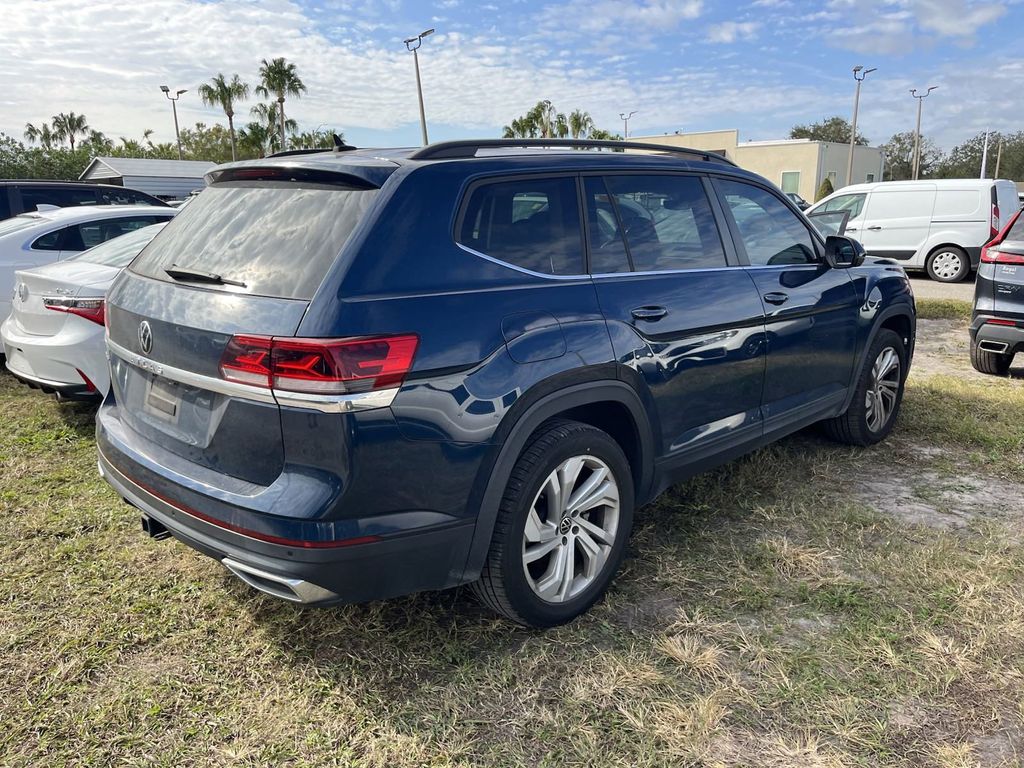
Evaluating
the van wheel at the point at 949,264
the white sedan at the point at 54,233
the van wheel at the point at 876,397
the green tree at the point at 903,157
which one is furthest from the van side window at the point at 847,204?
the green tree at the point at 903,157

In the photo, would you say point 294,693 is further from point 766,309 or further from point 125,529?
point 766,309

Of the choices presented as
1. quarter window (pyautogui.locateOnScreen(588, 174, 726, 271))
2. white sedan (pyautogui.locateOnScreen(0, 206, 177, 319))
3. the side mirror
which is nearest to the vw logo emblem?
quarter window (pyautogui.locateOnScreen(588, 174, 726, 271))

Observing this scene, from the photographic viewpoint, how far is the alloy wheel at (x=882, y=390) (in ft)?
15.5

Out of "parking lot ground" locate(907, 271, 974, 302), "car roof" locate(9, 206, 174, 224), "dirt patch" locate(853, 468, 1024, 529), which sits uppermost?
"car roof" locate(9, 206, 174, 224)

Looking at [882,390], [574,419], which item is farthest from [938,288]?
[574,419]

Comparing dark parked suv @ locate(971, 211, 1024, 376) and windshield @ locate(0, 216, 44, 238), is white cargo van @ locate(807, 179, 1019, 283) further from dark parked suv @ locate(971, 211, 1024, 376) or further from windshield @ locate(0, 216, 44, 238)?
windshield @ locate(0, 216, 44, 238)

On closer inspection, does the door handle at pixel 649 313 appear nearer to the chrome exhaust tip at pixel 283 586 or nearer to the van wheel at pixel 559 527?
the van wheel at pixel 559 527

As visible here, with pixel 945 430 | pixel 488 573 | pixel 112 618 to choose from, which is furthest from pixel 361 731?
pixel 945 430

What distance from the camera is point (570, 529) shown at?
9.32 feet

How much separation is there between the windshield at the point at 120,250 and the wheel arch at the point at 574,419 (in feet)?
12.0

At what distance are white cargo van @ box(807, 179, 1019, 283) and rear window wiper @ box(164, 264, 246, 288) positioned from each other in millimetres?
12116

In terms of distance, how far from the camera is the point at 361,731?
7.79 feet

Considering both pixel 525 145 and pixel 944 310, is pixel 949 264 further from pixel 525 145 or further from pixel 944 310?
pixel 525 145

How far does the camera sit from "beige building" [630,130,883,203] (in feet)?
144
